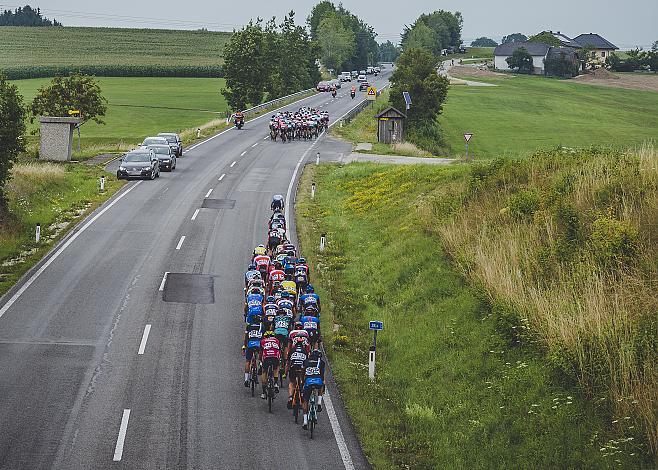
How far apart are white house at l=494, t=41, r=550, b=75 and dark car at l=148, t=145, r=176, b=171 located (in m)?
131

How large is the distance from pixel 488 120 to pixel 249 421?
273 feet

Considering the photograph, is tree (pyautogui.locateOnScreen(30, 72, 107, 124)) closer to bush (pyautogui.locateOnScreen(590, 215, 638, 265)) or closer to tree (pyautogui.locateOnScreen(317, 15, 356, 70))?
bush (pyautogui.locateOnScreen(590, 215, 638, 265))

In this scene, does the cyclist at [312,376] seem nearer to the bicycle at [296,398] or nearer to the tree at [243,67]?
the bicycle at [296,398]

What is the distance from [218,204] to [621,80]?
121m

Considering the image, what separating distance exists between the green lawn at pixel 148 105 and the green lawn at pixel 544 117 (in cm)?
2682

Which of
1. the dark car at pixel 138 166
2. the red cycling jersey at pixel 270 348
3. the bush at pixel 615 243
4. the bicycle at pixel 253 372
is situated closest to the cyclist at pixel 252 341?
the bicycle at pixel 253 372

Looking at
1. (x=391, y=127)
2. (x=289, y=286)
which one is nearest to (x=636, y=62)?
(x=391, y=127)

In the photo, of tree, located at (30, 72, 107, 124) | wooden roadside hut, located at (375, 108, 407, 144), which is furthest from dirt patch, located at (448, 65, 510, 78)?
tree, located at (30, 72, 107, 124)

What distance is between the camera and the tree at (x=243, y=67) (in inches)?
3506

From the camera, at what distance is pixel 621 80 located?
143 meters

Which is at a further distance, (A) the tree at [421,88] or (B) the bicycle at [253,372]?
(A) the tree at [421,88]

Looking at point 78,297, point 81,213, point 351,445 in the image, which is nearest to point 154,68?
point 81,213

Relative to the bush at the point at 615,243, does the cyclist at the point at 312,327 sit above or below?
below

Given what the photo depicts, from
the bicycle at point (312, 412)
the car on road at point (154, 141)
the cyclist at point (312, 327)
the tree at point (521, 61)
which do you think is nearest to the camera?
the bicycle at point (312, 412)
